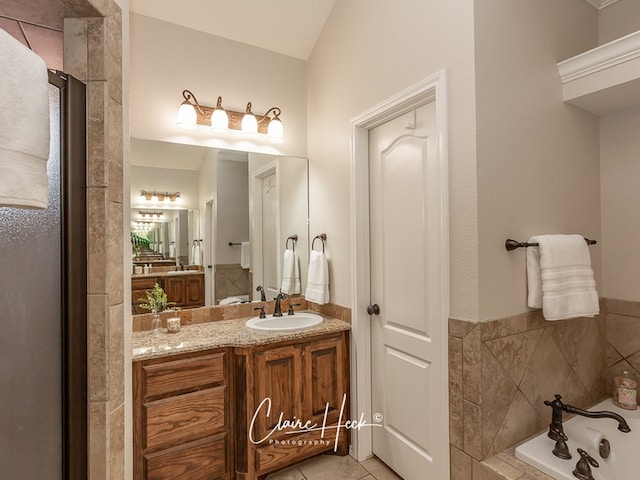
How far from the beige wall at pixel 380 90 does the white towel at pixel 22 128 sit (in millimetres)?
1492

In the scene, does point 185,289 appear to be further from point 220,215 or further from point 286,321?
point 286,321

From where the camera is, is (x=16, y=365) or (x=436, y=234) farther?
(x=436, y=234)

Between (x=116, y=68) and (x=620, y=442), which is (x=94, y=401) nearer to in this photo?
(x=116, y=68)

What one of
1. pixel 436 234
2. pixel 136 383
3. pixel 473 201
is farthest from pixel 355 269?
pixel 136 383

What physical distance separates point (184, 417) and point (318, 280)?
3.80 feet

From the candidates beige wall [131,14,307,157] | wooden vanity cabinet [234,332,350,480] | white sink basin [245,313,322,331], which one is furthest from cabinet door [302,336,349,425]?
beige wall [131,14,307,157]

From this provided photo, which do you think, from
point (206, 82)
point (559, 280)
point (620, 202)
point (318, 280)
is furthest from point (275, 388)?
point (620, 202)

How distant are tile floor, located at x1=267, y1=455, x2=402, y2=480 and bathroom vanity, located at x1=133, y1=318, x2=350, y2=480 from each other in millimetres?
84

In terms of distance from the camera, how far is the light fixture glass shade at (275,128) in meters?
2.54

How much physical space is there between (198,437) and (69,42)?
6.07 ft

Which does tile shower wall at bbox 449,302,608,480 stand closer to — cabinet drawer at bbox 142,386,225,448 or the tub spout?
the tub spout

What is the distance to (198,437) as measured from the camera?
183cm

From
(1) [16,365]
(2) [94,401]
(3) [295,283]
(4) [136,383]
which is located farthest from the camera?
(3) [295,283]

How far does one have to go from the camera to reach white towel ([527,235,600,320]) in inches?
62.1
